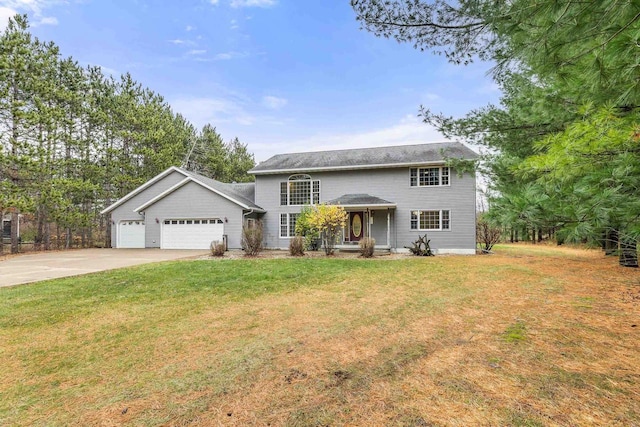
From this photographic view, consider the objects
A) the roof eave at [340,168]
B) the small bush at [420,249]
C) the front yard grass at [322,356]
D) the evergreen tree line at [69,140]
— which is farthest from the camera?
the roof eave at [340,168]

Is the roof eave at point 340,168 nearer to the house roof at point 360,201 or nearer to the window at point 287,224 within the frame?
the house roof at point 360,201

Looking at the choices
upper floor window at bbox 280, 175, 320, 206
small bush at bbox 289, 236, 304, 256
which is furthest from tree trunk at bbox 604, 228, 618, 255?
upper floor window at bbox 280, 175, 320, 206

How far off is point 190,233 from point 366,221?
11.0 metres

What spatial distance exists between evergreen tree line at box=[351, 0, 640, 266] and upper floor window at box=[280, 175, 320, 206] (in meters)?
14.0

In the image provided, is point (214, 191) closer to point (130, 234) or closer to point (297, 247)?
point (297, 247)

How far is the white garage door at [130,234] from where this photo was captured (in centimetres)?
2041

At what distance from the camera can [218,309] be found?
572cm

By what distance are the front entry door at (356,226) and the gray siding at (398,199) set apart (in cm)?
82

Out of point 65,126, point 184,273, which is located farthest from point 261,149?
point 184,273

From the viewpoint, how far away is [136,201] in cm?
2066

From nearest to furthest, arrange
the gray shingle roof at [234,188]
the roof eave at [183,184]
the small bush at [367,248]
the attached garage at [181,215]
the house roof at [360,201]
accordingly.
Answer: the small bush at [367,248] → the house roof at [360,201] → the roof eave at [183,184] → the attached garage at [181,215] → the gray shingle roof at [234,188]

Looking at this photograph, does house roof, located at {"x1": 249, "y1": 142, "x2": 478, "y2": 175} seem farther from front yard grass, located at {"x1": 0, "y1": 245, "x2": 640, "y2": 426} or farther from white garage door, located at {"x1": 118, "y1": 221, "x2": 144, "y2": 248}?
front yard grass, located at {"x1": 0, "y1": 245, "x2": 640, "y2": 426}

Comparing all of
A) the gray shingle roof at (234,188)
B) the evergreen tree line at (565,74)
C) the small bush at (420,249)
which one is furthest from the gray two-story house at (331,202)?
the evergreen tree line at (565,74)

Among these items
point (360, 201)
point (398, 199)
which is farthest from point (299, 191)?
point (398, 199)
